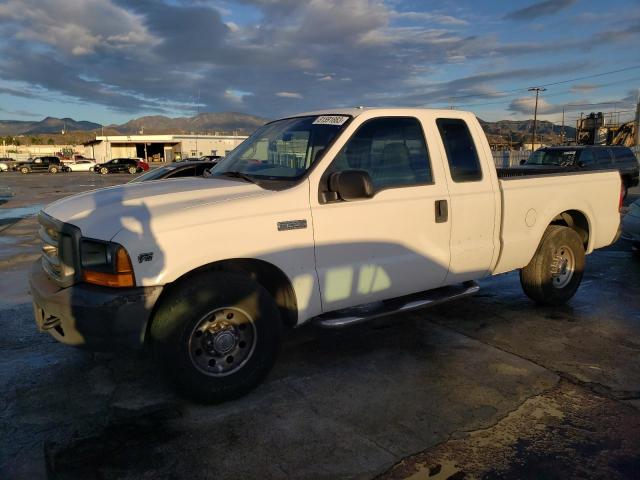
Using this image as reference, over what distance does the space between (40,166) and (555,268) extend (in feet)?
172

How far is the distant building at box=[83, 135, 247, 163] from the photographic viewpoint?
74.4 meters

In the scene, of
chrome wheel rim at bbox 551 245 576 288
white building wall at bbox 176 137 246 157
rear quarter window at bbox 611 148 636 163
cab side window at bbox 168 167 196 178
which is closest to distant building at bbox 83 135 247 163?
white building wall at bbox 176 137 246 157

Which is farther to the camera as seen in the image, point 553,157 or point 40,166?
point 40,166

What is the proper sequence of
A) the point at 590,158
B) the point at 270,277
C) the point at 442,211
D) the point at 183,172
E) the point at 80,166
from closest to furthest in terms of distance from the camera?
the point at 270,277, the point at 442,211, the point at 183,172, the point at 590,158, the point at 80,166

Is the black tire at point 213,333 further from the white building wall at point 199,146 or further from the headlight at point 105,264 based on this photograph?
the white building wall at point 199,146

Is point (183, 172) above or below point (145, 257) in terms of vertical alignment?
above

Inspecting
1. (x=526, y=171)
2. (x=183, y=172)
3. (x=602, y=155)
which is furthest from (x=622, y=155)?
(x=183, y=172)

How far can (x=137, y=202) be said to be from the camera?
344 cm

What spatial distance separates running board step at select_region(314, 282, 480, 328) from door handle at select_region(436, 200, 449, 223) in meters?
0.67

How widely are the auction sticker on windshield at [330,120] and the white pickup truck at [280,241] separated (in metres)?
0.02

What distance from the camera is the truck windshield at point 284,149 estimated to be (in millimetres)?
3965

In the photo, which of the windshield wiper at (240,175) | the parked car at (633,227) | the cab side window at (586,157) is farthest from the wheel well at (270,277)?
the cab side window at (586,157)

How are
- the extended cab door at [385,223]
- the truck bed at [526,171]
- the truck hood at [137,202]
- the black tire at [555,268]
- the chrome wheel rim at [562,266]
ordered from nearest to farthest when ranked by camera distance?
the truck hood at [137,202]
the extended cab door at [385,223]
the black tire at [555,268]
the chrome wheel rim at [562,266]
the truck bed at [526,171]

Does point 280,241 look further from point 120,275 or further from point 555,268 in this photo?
point 555,268
